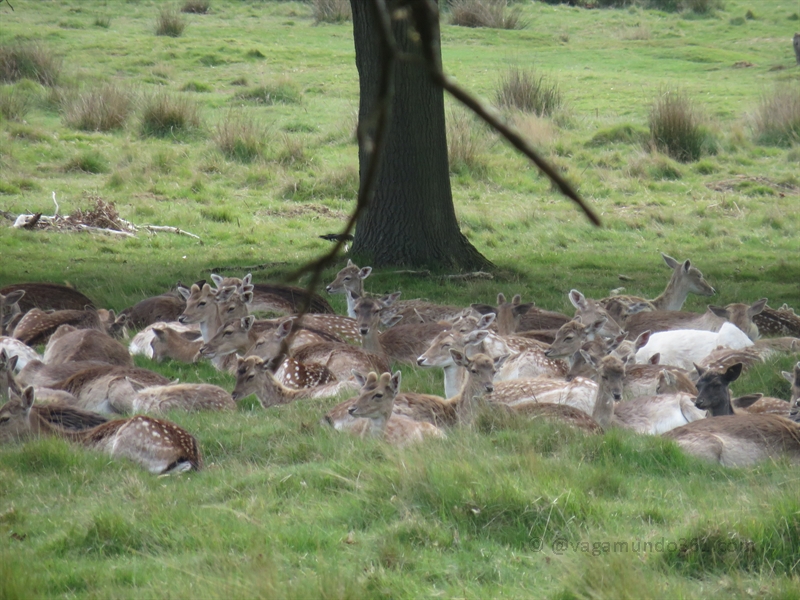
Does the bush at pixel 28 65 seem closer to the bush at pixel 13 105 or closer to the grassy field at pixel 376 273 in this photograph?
the grassy field at pixel 376 273

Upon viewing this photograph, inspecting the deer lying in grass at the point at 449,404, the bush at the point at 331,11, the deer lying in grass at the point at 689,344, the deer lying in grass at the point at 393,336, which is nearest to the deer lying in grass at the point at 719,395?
the deer lying in grass at the point at 449,404

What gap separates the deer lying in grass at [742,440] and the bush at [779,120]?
50.3ft

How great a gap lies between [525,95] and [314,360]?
13.8m

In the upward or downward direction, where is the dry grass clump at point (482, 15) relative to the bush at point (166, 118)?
upward

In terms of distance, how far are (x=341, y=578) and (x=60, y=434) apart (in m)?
2.91

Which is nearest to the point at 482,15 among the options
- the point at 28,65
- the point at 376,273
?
the point at 28,65

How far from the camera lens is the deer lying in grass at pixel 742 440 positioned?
211 inches

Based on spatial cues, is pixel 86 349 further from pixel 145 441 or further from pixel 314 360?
pixel 145 441

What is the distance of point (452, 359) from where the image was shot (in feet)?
24.2

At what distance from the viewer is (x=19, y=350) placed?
314 inches

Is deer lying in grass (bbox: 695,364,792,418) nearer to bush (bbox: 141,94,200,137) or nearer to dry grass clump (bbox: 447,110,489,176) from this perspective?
dry grass clump (bbox: 447,110,489,176)

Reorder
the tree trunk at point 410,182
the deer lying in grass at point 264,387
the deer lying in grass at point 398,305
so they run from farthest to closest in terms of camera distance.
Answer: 1. the tree trunk at point 410,182
2. the deer lying in grass at point 398,305
3. the deer lying in grass at point 264,387

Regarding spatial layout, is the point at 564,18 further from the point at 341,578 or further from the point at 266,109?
the point at 341,578

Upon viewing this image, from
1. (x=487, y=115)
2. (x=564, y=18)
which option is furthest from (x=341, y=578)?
(x=564, y=18)
